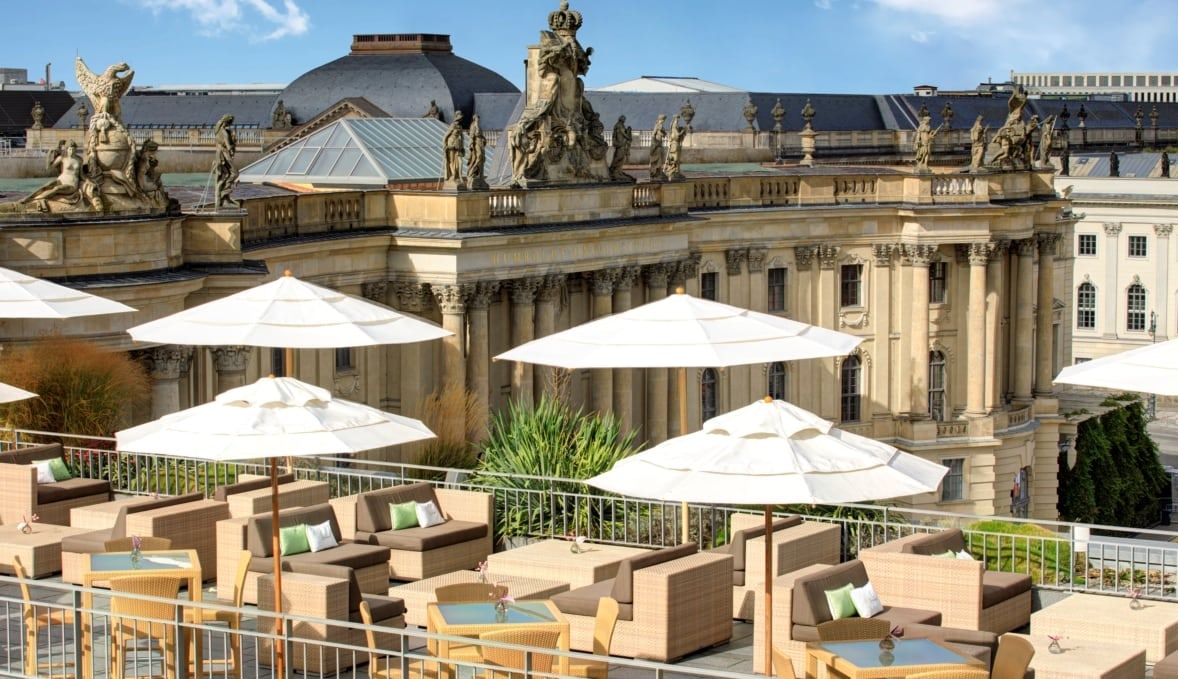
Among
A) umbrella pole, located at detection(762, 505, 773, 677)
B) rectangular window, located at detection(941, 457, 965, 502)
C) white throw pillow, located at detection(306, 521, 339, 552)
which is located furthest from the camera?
rectangular window, located at detection(941, 457, 965, 502)

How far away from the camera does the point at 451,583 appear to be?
77.6ft

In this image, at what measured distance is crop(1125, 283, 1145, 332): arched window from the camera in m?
120

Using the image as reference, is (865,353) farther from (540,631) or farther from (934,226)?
(540,631)

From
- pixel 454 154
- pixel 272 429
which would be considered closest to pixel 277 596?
pixel 272 429

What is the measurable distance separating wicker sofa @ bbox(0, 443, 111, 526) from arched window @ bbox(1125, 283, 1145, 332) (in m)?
98.3

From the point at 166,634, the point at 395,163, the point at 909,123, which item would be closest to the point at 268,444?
the point at 166,634

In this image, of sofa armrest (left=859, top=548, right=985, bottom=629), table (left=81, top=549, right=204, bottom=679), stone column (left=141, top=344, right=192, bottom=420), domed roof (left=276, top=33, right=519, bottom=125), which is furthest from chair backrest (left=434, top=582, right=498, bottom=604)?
domed roof (left=276, top=33, right=519, bottom=125)

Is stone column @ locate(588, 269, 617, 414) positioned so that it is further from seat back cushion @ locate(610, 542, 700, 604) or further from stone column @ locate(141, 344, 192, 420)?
seat back cushion @ locate(610, 542, 700, 604)

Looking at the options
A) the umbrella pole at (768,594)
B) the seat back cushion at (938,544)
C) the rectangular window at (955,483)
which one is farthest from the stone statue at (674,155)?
the umbrella pole at (768,594)

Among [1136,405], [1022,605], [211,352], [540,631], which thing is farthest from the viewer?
[1136,405]

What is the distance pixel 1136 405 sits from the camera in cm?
8388

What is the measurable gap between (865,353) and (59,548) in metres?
49.1

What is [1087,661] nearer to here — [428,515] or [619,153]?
[428,515]

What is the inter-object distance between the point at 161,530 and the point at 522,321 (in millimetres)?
32272
